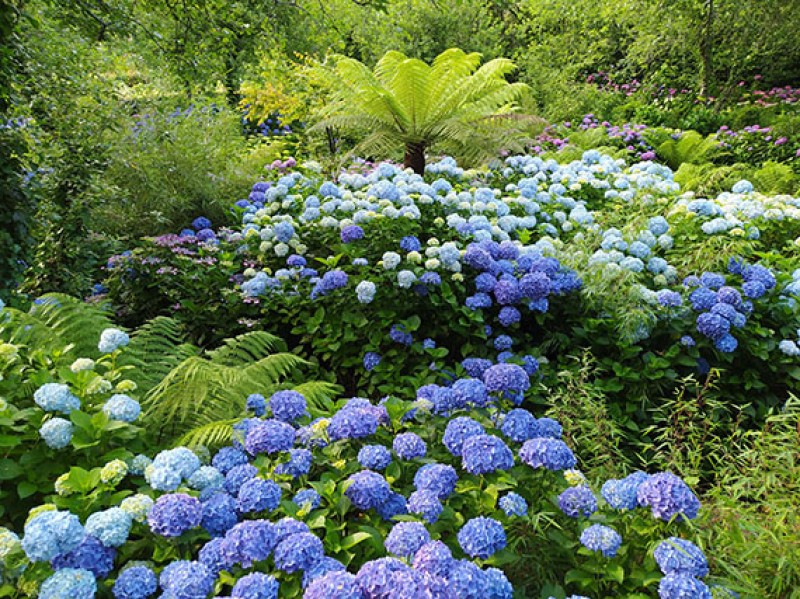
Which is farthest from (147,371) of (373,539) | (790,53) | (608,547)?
(790,53)

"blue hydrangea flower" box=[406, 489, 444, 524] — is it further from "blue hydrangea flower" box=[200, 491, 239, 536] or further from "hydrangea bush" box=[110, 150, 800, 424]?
"hydrangea bush" box=[110, 150, 800, 424]

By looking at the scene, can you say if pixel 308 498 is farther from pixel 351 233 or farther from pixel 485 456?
pixel 351 233

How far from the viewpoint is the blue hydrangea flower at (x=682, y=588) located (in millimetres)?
1255

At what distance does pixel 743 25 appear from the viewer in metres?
9.52

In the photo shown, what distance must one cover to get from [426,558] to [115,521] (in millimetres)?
669

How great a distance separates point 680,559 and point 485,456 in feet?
1.60

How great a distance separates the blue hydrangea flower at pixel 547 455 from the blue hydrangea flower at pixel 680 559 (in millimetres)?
292

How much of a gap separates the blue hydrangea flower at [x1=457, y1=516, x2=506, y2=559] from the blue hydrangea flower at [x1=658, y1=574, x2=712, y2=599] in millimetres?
350

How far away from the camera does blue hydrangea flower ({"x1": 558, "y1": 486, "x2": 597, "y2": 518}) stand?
1.49m

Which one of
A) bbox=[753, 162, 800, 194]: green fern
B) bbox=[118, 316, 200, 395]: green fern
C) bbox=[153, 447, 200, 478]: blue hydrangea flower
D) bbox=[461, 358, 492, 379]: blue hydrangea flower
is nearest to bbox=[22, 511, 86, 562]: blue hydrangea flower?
bbox=[153, 447, 200, 478]: blue hydrangea flower

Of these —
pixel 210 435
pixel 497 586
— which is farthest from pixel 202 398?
pixel 497 586

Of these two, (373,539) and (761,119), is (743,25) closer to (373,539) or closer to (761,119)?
(761,119)

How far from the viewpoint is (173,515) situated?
4.24 feet

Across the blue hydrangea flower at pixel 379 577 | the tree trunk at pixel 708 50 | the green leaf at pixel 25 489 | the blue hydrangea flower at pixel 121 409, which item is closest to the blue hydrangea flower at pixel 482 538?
the blue hydrangea flower at pixel 379 577
